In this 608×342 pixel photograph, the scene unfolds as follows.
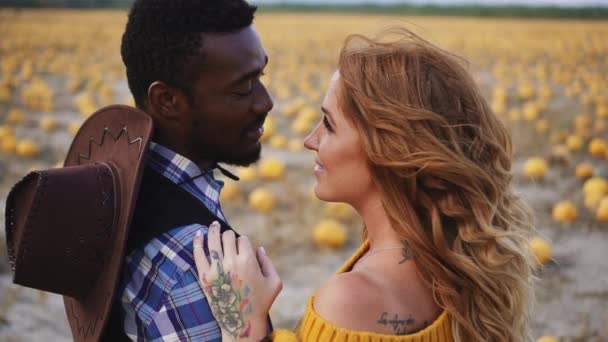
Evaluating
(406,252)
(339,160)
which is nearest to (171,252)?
(339,160)

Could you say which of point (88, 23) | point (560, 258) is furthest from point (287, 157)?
point (88, 23)

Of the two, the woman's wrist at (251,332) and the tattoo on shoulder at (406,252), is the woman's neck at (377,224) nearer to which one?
the tattoo on shoulder at (406,252)

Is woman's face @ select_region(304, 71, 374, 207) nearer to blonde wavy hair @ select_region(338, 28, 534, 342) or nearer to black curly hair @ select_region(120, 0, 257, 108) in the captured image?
blonde wavy hair @ select_region(338, 28, 534, 342)

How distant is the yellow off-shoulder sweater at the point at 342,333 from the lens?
1.55 m

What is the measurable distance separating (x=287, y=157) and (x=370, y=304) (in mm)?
7864

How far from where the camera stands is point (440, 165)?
1.76 m

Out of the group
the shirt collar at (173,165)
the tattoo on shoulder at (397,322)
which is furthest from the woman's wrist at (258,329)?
the shirt collar at (173,165)

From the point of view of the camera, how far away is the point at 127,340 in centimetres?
187

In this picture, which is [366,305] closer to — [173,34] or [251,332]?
[251,332]

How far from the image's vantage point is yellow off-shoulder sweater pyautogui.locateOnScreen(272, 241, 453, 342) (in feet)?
5.09

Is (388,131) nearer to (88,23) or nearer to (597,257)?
(597,257)

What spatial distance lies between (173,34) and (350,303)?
1.00 m

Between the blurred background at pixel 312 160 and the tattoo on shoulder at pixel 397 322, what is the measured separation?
0.84 meters

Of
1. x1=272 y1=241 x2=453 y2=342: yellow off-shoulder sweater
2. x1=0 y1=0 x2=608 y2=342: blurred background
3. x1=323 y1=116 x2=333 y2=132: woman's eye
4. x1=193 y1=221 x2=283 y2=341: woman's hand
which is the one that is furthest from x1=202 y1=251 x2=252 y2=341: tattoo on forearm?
x1=0 y1=0 x2=608 y2=342: blurred background
